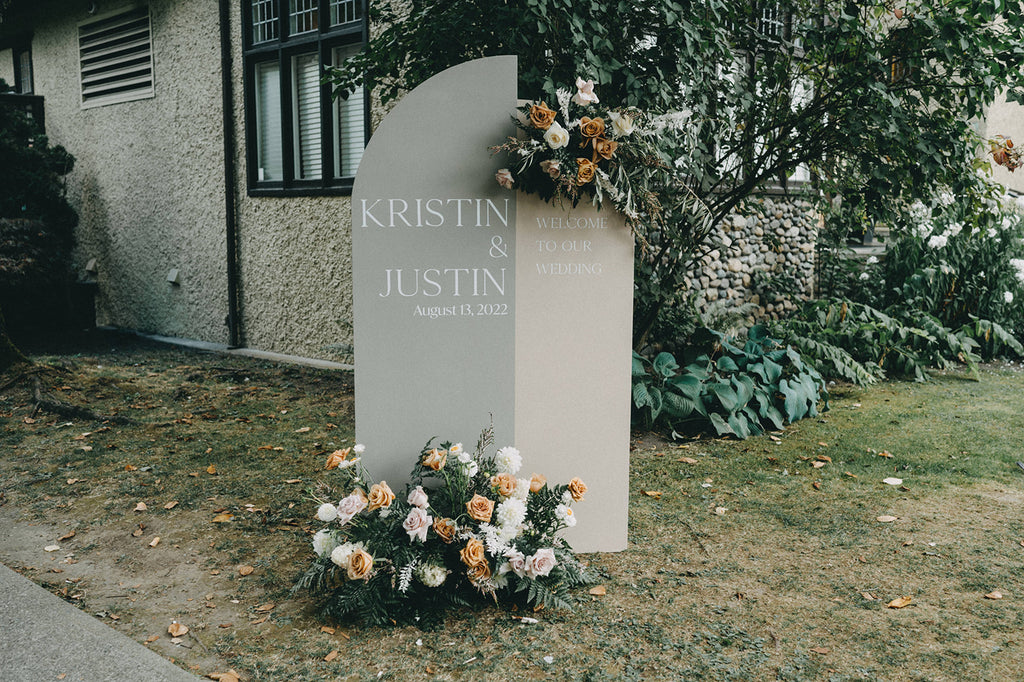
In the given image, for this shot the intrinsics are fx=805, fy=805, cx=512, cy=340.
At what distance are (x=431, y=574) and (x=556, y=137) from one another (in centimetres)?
182

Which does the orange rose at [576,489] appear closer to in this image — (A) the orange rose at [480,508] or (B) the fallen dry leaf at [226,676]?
(A) the orange rose at [480,508]

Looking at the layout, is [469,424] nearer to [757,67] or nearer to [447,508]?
[447,508]

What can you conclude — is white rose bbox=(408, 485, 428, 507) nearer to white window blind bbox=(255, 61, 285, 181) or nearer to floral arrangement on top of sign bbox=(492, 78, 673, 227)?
floral arrangement on top of sign bbox=(492, 78, 673, 227)

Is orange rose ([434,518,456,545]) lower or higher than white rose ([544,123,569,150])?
lower

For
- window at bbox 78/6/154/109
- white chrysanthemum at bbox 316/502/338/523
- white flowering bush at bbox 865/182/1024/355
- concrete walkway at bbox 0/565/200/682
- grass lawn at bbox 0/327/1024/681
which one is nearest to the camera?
concrete walkway at bbox 0/565/200/682

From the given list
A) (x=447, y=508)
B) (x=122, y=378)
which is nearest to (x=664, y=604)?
(x=447, y=508)

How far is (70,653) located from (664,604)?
221cm

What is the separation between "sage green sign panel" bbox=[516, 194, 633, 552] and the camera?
11.6ft

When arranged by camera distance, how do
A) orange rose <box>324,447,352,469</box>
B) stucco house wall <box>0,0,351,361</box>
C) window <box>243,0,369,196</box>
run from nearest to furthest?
orange rose <box>324,447,352,469</box> → window <box>243,0,369,196</box> → stucco house wall <box>0,0,351,361</box>

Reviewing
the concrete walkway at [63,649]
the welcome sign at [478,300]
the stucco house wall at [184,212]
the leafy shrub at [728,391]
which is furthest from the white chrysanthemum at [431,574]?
the stucco house wall at [184,212]

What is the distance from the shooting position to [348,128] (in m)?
8.45

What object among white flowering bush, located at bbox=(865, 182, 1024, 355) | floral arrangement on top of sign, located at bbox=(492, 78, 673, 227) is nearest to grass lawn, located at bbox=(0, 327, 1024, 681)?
floral arrangement on top of sign, located at bbox=(492, 78, 673, 227)

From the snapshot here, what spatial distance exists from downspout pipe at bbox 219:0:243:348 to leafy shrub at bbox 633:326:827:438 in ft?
17.7

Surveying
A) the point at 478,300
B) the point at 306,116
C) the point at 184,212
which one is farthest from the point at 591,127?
the point at 184,212
